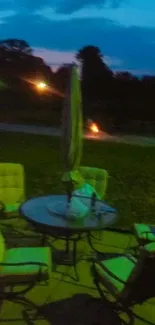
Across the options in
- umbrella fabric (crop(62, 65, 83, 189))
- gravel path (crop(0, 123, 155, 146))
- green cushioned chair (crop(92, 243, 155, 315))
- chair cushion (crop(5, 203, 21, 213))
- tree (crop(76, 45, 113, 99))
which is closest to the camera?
green cushioned chair (crop(92, 243, 155, 315))

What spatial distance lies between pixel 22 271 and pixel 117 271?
0.84 metres

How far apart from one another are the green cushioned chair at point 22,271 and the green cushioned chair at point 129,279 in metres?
0.49

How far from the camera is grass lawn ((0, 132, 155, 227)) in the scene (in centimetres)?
852

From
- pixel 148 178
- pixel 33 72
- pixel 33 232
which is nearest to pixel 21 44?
pixel 33 72

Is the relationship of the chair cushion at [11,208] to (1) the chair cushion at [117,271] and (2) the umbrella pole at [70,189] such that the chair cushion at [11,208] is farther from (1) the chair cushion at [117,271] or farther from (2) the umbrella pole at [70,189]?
(1) the chair cushion at [117,271]

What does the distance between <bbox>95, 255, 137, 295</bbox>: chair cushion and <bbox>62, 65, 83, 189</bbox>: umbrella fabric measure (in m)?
0.96

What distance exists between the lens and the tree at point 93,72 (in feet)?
62.3

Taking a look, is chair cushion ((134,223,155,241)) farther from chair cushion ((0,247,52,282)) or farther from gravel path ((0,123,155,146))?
gravel path ((0,123,155,146))

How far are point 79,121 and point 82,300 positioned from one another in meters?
1.73

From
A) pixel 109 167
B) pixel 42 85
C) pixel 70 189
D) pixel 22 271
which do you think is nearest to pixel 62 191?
pixel 70 189

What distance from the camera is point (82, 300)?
4.82 meters

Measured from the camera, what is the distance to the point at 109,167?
37.2 feet

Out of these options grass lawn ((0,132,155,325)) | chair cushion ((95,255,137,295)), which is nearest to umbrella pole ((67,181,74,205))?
grass lawn ((0,132,155,325))

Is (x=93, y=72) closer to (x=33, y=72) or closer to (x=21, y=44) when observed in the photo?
(x=33, y=72)
